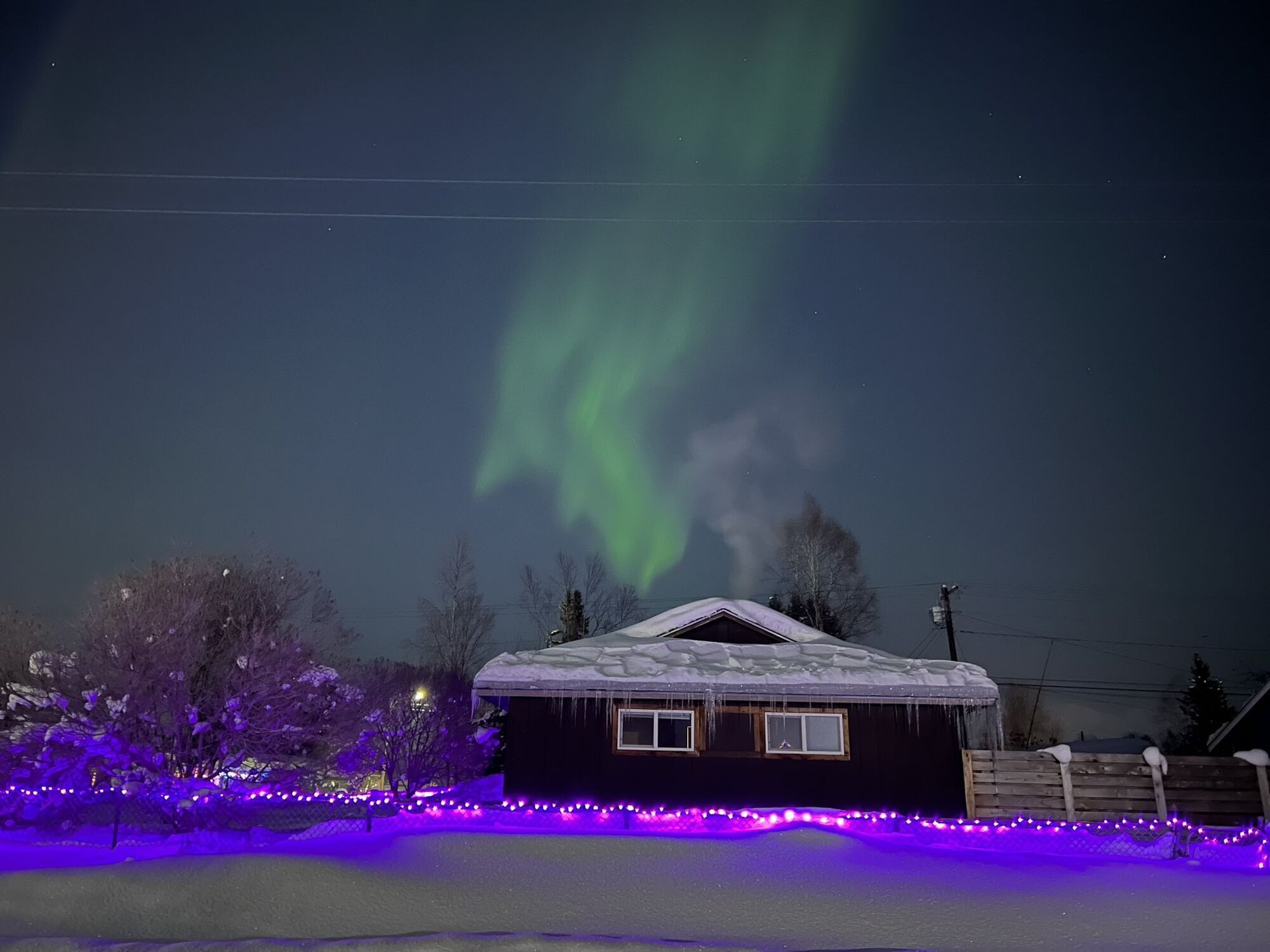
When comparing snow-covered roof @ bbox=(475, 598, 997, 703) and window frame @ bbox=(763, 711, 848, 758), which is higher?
snow-covered roof @ bbox=(475, 598, 997, 703)

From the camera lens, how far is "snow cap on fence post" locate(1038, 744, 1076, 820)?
12.4m

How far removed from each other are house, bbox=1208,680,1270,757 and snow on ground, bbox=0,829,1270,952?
1346 cm

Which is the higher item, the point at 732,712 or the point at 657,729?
the point at 732,712

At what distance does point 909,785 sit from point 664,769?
3922 mm

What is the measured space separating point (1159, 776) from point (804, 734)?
5.10 m

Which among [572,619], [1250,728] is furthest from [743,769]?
[572,619]

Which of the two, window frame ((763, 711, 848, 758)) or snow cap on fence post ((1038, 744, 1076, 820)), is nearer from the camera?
snow cap on fence post ((1038, 744, 1076, 820))

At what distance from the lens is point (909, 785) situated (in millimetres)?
13617

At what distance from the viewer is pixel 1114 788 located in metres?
12.4

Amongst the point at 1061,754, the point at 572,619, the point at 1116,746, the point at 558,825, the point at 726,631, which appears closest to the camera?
the point at 558,825

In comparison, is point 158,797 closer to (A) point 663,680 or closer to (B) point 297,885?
(B) point 297,885

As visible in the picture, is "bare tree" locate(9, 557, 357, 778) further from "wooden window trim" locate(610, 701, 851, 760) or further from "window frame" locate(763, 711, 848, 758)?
"window frame" locate(763, 711, 848, 758)

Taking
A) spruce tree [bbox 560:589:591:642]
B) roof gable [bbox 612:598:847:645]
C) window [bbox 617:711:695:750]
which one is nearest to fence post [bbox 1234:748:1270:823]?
roof gable [bbox 612:598:847:645]

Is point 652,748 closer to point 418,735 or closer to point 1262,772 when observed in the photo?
point 1262,772
